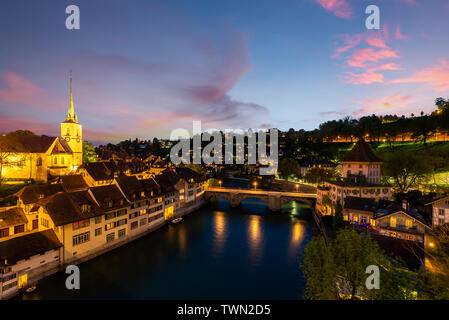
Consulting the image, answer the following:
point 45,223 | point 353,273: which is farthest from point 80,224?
point 353,273

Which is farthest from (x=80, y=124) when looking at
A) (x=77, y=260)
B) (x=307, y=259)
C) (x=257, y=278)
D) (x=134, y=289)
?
(x=307, y=259)

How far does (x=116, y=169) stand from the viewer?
2491 inches

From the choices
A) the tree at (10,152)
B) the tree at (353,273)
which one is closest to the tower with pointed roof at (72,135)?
the tree at (10,152)

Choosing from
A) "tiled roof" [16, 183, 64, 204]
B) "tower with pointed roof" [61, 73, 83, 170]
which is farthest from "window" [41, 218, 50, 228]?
"tower with pointed roof" [61, 73, 83, 170]

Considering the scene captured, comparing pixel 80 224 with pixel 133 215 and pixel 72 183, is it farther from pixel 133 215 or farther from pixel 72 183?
pixel 72 183

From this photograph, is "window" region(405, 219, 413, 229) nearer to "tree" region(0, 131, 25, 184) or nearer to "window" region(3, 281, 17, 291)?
"window" region(3, 281, 17, 291)

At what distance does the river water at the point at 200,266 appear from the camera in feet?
90.8

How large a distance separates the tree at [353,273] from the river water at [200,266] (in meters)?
11.6

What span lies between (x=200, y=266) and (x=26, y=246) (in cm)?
2153

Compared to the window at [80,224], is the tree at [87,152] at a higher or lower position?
higher

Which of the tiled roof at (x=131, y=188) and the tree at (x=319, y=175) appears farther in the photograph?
the tree at (x=319, y=175)

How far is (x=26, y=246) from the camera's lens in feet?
86.8

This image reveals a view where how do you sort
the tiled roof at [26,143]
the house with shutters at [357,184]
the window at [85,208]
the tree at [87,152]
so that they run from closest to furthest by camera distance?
the window at [85,208]
the tiled roof at [26,143]
the house with shutters at [357,184]
the tree at [87,152]

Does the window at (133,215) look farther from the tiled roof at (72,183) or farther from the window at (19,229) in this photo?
the window at (19,229)
